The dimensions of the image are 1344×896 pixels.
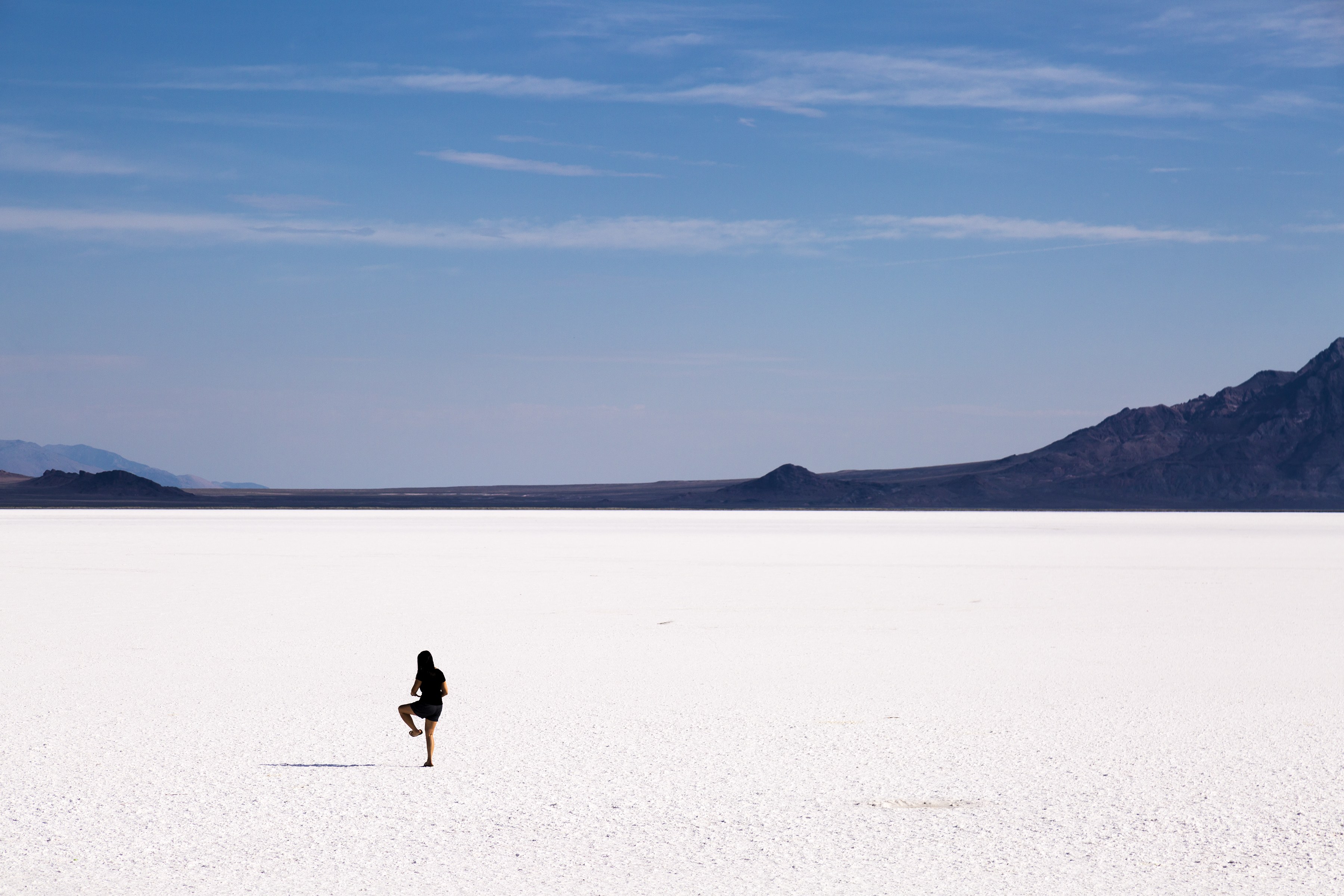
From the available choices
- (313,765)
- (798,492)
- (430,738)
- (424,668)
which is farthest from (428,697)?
(798,492)

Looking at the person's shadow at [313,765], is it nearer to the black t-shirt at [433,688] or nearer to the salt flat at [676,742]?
the salt flat at [676,742]

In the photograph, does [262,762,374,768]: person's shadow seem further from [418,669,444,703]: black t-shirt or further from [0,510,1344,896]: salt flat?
[418,669,444,703]: black t-shirt

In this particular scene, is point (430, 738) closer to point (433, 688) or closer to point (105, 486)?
point (433, 688)

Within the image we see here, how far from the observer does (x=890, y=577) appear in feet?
75.5

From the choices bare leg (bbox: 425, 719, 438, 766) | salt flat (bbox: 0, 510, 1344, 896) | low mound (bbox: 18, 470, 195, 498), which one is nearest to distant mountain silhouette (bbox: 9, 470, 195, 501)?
low mound (bbox: 18, 470, 195, 498)

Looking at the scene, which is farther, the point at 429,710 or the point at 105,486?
the point at 105,486

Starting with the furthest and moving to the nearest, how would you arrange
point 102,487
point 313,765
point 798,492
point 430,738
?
point 798,492 < point 102,487 < point 313,765 < point 430,738

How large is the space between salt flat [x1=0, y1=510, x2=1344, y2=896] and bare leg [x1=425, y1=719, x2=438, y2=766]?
0.09 metres

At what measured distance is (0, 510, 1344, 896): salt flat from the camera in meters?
5.66

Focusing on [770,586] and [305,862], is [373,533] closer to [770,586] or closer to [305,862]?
[770,586]

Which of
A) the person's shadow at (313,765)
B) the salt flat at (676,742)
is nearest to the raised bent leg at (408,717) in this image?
the salt flat at (676,742)

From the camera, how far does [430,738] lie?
7332mm

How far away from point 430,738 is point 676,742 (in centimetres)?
169

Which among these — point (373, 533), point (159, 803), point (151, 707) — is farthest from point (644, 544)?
point (159, 803)
